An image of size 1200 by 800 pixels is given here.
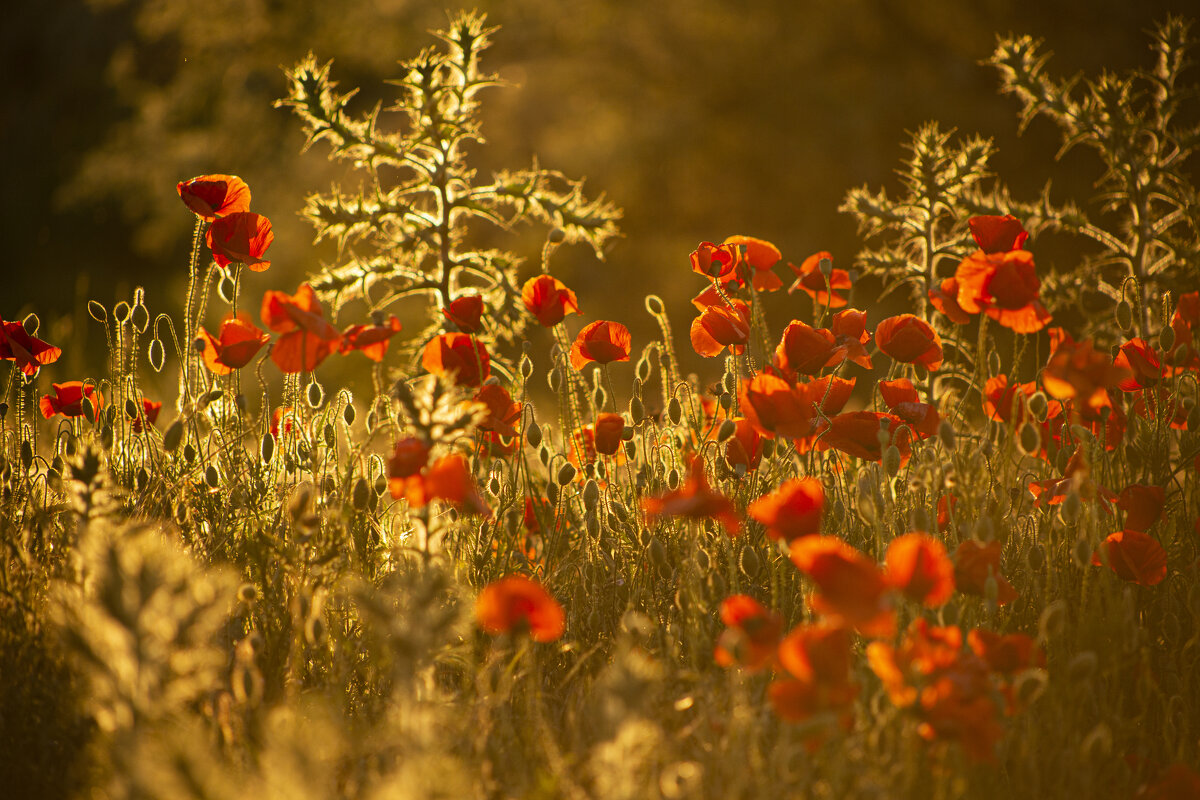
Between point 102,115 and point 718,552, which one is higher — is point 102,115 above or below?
above

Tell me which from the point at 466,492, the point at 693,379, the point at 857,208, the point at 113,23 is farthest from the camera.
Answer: the point at 113,23

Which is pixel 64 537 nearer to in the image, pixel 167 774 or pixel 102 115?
pixel 167 774

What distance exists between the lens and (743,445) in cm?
211

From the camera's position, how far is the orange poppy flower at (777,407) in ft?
5.53

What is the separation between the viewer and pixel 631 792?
103 centimetres

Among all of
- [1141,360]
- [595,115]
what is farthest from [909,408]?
[595,115]

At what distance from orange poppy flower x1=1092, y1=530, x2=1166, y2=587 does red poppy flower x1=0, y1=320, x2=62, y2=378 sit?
221 centimetres

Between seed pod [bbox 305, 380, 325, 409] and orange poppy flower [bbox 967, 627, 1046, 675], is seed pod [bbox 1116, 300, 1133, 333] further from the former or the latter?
seed pod [bbox 305, 380, 325, 409]

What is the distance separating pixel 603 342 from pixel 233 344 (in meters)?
0.77

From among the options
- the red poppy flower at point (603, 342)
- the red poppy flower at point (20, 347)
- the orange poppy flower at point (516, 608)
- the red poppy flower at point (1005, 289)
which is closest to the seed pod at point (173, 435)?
the red poppy flower at point (20, 347)

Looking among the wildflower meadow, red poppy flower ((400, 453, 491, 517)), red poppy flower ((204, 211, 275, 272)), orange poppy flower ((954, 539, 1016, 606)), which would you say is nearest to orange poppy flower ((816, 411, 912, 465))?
the wildflower meadow

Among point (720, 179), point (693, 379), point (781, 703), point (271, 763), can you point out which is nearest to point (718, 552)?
point (693, 379)

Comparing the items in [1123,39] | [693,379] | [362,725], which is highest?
[1123,39]

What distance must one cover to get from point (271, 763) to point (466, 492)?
45 cm
